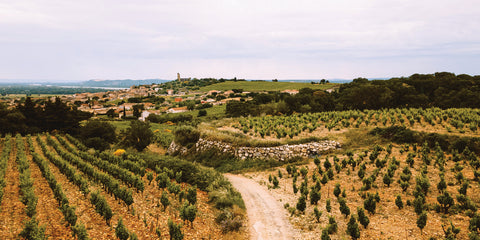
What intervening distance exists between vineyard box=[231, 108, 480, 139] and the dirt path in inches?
476

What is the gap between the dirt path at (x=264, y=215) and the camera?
1139 cm

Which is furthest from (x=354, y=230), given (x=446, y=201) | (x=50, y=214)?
(x=50, y=214)

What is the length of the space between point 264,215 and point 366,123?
2224 centimetres

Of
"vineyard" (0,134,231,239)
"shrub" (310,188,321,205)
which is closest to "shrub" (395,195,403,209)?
"shrub" (310,188,321,205)

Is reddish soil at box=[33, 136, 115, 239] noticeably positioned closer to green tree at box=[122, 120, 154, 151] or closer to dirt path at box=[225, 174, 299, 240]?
dirt path at box=[225, 174, 299, 240]

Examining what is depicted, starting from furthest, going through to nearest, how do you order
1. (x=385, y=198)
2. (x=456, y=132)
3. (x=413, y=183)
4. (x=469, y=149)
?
(x=456, y=132)
(x=469, y=149)
(x=413, y=183)
(x=385, y=198)

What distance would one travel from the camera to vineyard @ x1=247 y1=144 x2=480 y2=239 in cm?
1095

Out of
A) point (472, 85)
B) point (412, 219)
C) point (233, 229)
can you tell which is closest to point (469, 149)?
point (412, 219)

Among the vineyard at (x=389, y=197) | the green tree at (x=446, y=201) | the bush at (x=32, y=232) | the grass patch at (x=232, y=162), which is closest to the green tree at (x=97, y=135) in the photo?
the grass patch at (x=232, y=162)

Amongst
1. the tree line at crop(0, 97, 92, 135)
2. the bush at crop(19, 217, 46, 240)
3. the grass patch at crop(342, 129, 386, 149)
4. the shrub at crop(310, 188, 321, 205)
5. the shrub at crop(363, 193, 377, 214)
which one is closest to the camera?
the bush at crop(19, 217, 46, 240)

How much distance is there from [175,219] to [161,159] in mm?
9204

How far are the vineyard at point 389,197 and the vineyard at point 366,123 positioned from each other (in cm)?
639

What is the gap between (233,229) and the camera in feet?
38.5

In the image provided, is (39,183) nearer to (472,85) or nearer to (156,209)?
(156,209)
